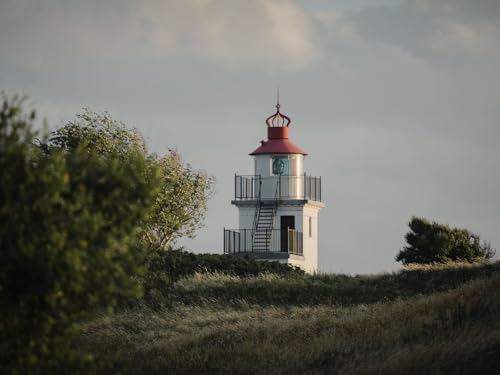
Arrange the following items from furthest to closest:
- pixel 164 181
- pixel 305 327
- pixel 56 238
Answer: pixel 164 181
pixel 305 327
pixel 56 238

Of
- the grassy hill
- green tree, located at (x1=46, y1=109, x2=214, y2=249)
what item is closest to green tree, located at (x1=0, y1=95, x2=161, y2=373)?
the grassy hill

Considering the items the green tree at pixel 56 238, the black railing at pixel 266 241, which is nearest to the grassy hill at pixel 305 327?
the green tree at pixel 56 238

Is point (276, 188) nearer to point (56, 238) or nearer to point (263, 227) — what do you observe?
point (263, 227)

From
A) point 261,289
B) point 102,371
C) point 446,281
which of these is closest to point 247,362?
point 102,371

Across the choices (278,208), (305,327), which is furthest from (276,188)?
(305,327)

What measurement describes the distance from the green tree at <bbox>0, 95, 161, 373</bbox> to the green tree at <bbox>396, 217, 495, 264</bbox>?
1533 inches

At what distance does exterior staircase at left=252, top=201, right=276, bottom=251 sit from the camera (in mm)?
53844

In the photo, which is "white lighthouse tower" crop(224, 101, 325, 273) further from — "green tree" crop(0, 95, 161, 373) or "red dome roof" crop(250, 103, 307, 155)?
"green tree" crop(0, 95, 161, 373)

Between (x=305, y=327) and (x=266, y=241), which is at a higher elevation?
(x=266, y=241)

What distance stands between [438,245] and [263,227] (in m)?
8.84

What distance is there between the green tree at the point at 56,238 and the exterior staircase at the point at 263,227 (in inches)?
1399

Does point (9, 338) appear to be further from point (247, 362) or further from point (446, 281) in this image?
point (446, 281)

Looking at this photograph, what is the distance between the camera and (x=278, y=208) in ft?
180

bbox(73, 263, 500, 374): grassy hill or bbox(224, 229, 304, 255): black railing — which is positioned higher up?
bbox(224, 229, 304, 255): black railing
